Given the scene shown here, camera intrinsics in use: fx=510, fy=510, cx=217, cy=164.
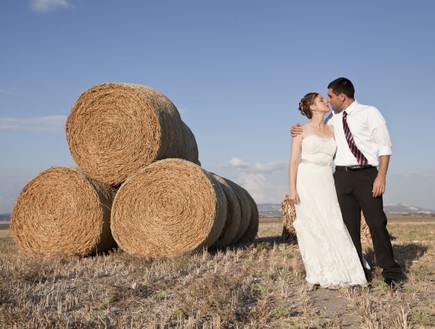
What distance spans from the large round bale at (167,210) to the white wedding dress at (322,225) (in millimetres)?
2299

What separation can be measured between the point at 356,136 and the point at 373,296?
172 cm

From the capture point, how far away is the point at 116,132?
8508mm

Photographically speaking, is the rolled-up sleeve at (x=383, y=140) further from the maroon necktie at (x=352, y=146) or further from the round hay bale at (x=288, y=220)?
the round hay bale at (x=288, y=220)

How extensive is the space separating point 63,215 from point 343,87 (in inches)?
203

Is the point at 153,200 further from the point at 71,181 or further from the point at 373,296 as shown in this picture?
the point at 373,296

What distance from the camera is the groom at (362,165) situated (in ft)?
18.2

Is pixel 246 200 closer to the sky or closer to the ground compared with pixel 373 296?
closer to the sky

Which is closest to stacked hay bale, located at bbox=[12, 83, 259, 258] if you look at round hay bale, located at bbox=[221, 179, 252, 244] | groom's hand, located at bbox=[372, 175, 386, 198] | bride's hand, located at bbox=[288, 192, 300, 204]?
round hay bale, located at bbox=[221, 179, 252, 244]

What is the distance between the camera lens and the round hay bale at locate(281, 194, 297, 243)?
1221 centimetres

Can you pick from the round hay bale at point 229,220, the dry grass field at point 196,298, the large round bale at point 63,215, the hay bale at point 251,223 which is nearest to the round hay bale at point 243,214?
the hay bale at point 251,223

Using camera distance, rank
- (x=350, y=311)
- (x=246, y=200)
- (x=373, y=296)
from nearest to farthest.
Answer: (x=350, y=311) → (x=373, y=296) → (x=246, y=200)

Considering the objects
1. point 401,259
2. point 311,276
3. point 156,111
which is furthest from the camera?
point 156,111

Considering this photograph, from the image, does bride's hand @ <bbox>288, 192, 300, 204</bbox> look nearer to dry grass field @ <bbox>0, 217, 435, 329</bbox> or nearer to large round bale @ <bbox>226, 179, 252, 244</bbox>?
dry grass field @ <bbox>0, 217, 435, 329</bbox>

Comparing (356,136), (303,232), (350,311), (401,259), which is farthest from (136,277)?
(401,259)
